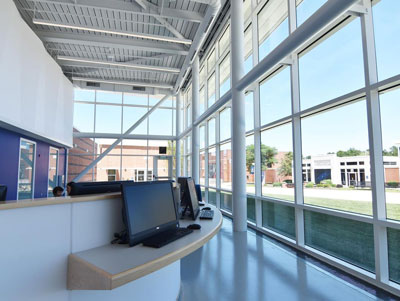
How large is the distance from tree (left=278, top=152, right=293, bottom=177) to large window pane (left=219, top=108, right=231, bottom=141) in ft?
7.71

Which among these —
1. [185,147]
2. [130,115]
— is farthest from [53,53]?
[185,147]

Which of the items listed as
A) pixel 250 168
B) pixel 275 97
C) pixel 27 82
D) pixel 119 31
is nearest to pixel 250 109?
pixel 275 97

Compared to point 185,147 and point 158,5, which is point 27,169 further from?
point 185,147

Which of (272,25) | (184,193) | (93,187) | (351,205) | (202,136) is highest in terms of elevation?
(272,25)

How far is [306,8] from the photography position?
389 cm

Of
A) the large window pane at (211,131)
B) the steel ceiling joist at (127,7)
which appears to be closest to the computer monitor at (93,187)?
the steel ceiling joist at (127,7)

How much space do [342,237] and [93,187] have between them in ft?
10.7

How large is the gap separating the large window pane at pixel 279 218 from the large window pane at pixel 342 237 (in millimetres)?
368

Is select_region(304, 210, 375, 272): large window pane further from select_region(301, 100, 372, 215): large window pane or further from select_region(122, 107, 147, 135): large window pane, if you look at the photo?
select_region(122, 107, 147, 135): large window pane

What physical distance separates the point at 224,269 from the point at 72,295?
7.17ft

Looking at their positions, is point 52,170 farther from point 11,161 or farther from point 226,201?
point 226,201

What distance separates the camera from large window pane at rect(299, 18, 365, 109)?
3.13 m

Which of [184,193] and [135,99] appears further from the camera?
[135,99]

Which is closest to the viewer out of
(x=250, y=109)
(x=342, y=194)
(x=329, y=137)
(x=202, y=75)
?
(x=342, y=194)
